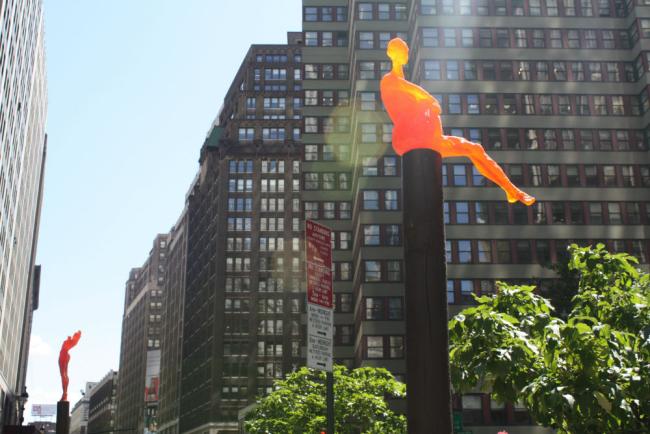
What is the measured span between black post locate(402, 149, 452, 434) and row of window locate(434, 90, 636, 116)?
6505 centimetres

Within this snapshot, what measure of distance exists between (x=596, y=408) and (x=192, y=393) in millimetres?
148138

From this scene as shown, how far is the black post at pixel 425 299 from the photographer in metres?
11.6

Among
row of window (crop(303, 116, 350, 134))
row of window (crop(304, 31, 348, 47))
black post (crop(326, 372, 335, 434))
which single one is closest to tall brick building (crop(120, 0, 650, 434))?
row of window (crop(303, 116, 350, 134))

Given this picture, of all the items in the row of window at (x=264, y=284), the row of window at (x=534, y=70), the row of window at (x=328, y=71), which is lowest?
the row of window at (x=264, y=284)

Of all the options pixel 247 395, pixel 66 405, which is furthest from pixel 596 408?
pixel 247 395

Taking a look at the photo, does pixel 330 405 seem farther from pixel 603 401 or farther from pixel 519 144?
pixel 519 144

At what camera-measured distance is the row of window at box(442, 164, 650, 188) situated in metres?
74.9

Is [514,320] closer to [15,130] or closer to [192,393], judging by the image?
[15,130]

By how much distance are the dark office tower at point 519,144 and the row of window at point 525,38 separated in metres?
0.10

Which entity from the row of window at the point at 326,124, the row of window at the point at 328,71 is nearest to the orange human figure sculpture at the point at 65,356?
the row of window at the point at 326,124

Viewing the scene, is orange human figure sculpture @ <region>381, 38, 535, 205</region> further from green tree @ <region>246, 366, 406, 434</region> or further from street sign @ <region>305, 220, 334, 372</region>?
green tree @ <region>246, 366, 406, 434</region>

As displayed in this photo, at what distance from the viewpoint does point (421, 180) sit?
41.4 feet

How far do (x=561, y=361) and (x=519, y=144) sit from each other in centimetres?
6358

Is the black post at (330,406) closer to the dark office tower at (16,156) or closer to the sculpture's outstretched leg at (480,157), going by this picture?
the sculpture's outstretched leg at (480,157)
